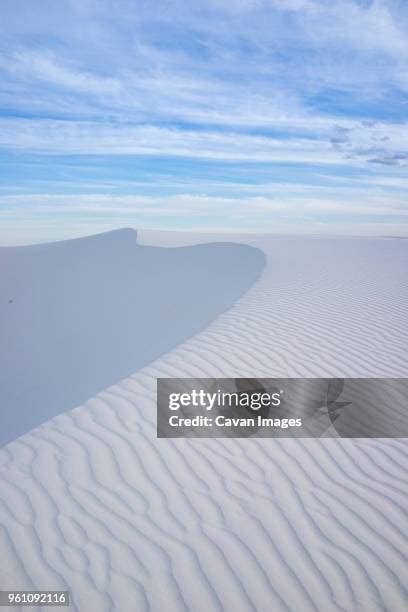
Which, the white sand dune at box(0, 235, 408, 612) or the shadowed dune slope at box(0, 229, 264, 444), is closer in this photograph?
the white sand dune at box(0, 235, 408, 612)

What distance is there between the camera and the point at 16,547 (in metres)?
3.09

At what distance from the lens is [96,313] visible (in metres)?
11.9

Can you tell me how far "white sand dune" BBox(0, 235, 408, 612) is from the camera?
2840mm

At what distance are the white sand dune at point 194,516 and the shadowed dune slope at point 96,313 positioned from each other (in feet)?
9.06

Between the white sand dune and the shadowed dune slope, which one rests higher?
the shadowed dune slope

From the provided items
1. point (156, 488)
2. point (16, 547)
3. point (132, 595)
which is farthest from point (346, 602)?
point (16, 547)

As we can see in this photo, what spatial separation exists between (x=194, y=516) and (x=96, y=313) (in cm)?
895

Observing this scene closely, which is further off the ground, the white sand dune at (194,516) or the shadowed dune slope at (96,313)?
the shadowed dune slope at (96,313)

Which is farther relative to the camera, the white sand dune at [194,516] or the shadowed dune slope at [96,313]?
the shadowed dune slope at [96,313]

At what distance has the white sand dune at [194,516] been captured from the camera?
2.84 metres

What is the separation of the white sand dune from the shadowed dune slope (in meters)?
2.76

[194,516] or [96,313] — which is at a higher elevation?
[96,313]

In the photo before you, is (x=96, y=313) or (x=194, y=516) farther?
(x=96, y=313)

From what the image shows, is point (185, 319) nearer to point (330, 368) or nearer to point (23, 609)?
point (330, 368)
